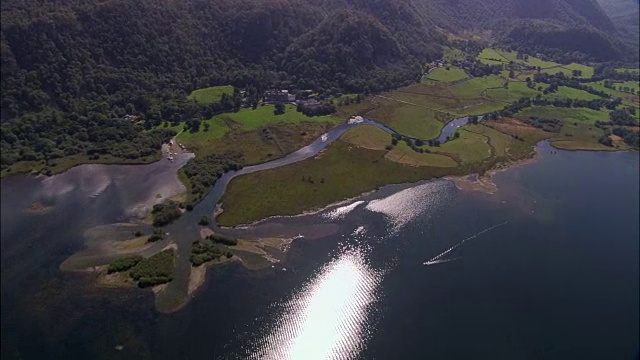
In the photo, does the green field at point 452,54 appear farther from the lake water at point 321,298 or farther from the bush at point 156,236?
the bush at point 156,236

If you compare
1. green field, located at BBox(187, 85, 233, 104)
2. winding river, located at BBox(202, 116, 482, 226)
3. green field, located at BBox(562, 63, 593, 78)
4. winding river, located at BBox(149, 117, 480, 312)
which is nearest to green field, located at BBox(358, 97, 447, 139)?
winding river, located at BBox(202, 116, 482, 226)

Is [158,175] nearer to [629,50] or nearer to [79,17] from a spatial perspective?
[79,17]

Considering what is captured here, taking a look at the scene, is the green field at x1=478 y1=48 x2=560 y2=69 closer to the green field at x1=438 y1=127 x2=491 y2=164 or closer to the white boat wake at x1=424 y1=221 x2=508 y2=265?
the green field at x1=438 y1=127 x2=491 y2=164

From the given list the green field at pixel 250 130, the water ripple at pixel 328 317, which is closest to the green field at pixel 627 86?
the green field at pixel 250 130

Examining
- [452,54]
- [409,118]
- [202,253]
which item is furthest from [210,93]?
[452,54]

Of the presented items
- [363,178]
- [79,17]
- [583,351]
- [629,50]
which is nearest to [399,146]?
[363,178]

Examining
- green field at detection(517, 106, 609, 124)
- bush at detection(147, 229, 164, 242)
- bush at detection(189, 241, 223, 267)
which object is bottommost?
green field at detection(517, 106, 609, 124)
